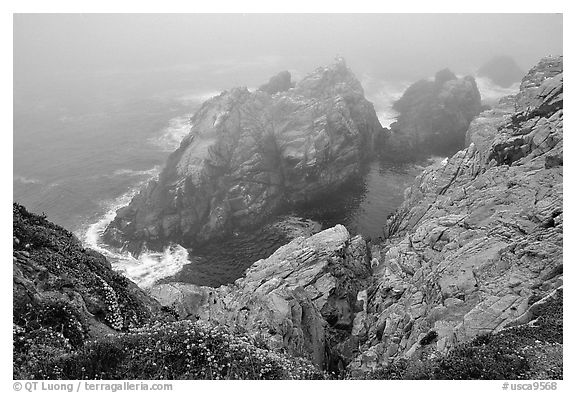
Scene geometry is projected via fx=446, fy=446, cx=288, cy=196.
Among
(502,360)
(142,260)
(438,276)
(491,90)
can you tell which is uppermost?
(502,360)

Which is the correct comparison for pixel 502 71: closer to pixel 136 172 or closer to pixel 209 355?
pixel 136 172

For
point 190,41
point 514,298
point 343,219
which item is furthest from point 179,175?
point 190,41

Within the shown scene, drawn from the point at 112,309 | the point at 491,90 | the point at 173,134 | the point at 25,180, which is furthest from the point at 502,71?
the point at 112,309

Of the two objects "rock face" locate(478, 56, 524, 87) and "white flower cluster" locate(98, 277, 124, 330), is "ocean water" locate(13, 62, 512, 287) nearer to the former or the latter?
"rock face" locate(478, 56, 524, 87)

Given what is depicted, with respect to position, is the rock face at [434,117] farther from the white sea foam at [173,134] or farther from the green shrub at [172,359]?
the green shrub at [172,359]

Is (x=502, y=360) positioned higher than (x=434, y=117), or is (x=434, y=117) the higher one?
(x=502, y=360)

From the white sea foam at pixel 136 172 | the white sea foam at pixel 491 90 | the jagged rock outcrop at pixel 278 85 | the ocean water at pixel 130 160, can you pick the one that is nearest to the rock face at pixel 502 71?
the white sea foam at pixel 491 90

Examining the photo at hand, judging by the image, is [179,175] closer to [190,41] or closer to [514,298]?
[514,298]
